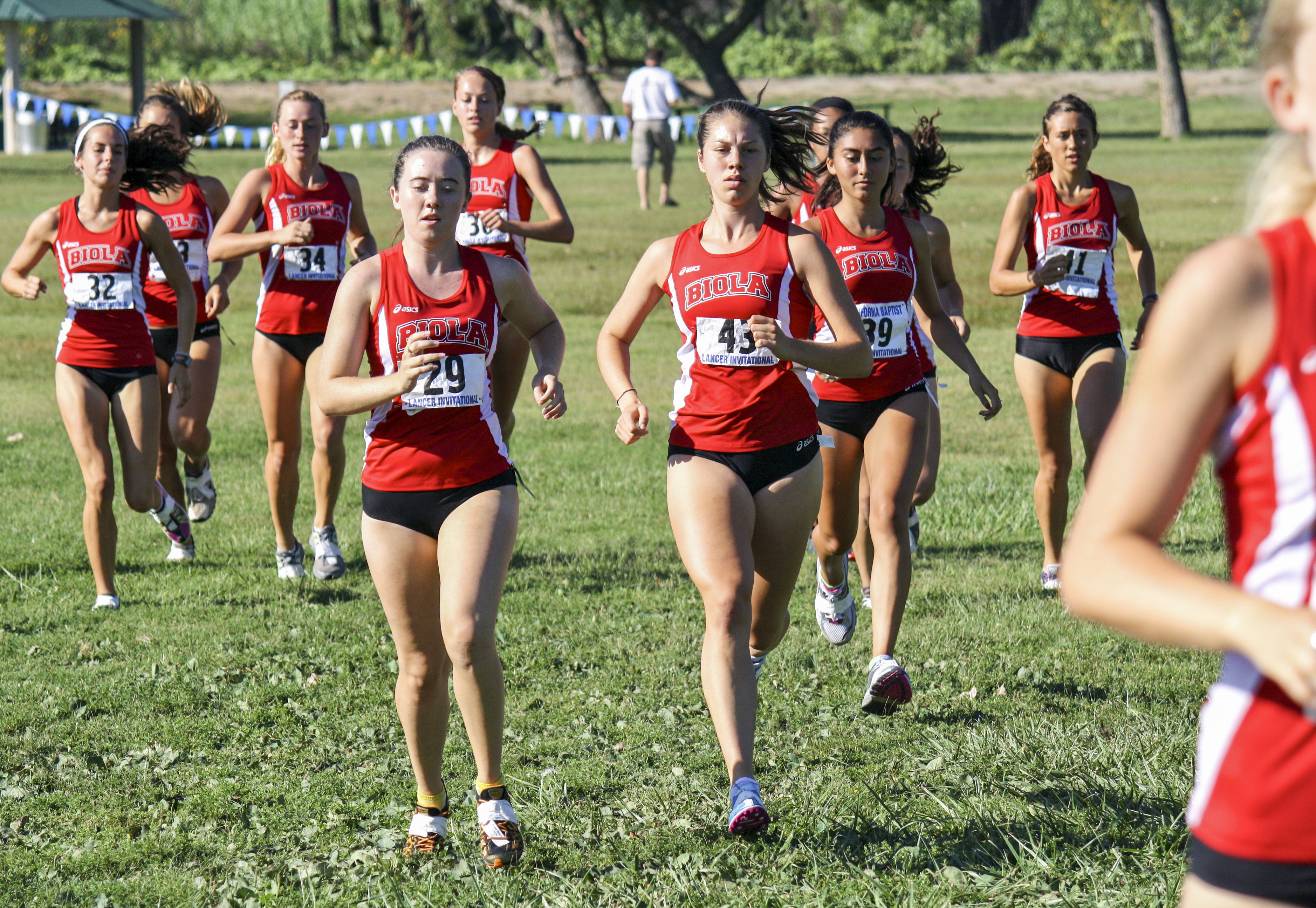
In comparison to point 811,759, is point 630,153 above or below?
above

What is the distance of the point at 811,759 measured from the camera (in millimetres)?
5320

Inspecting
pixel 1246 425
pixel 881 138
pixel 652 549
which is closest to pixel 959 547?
pixel 652 549

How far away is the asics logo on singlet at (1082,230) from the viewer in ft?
24.6

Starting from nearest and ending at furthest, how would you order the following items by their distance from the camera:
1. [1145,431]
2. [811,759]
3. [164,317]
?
[1145,431] → [811,759] → [164,317]

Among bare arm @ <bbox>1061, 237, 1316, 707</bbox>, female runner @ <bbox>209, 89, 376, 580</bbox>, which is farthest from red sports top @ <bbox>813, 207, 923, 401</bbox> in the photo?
bare arm @ <bbox>1061, 237, 1316, 707</bbox>

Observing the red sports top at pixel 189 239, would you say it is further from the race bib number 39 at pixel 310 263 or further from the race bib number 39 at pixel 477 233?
the race bib number 39 at pixel 477 233

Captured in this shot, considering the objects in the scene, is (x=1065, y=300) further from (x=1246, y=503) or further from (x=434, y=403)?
(x=1246, y=503)

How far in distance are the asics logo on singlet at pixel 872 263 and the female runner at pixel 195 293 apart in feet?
12.6

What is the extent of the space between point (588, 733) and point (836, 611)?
1399 mm

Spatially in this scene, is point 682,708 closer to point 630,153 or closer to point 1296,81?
point 1296,81

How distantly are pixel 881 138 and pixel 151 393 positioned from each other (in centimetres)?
383

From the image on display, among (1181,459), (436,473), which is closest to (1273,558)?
(1181,459)

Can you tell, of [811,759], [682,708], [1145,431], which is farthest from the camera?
[682,708]

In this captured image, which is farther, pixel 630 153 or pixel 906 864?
pixel 630 153
